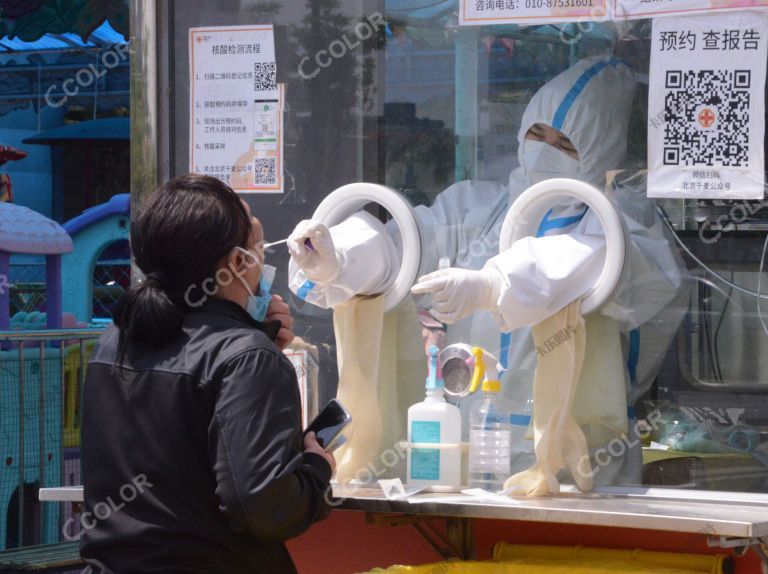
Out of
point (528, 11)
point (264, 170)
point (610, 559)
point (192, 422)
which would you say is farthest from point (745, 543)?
point (264, 170)

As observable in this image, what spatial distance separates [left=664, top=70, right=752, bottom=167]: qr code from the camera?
253 centimetres

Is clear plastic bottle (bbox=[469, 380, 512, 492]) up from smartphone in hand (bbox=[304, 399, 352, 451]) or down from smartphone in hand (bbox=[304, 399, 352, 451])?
down

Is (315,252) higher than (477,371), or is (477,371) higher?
(315,252)

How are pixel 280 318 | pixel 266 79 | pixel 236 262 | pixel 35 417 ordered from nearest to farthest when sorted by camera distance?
pixel 236 262, pixel 280 318, pixel 266 79, pixel 35 417

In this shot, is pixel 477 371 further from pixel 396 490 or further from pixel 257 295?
pixel 257 295

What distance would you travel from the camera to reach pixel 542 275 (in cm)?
A: 250

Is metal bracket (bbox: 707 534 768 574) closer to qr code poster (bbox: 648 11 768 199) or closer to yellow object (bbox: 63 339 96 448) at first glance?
qr code poster (bbox: 648 11 768 199)

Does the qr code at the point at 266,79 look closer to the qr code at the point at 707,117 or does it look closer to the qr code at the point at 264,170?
the qr code at the point at 264,170

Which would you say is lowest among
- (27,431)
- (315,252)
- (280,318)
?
(27,431)

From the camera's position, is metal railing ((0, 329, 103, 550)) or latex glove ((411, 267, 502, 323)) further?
metal railing ((0, 329, 103, 550))

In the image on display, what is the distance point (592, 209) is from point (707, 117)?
302mm

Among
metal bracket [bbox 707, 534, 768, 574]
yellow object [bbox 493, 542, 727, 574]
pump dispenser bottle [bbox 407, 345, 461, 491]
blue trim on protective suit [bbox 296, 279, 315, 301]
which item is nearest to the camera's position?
metal bracket [bbox 707, 534, 768, 574]

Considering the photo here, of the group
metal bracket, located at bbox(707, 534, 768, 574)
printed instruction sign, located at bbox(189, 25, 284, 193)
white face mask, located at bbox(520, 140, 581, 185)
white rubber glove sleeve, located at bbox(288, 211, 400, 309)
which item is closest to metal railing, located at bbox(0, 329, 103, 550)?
printed instruction sign, located at bbox(189, 25, 284, 193)

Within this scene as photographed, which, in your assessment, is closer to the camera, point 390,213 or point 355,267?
point 355,267
